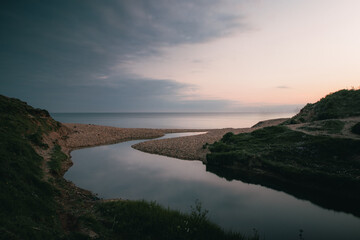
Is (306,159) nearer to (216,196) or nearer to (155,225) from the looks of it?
(216,196)

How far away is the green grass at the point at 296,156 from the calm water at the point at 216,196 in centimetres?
340

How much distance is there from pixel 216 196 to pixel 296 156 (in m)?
10.6

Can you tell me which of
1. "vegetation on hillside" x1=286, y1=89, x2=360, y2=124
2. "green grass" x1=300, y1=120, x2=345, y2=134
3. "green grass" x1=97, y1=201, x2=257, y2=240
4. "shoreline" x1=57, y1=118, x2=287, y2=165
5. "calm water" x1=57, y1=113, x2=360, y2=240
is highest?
"vegetation on hillside" x1=286, y1=89, x2=360, y2=124

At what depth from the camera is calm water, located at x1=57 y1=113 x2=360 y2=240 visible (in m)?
11.5

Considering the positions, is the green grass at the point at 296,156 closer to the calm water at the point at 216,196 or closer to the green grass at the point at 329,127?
the green grass at the point at 329,127

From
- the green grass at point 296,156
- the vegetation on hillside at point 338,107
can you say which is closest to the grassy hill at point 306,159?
the green grass at point 296,156

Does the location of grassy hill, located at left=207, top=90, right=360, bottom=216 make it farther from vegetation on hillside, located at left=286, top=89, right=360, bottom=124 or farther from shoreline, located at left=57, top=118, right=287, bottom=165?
shoreline, located at left=57, top=118, right=287, bottom=165

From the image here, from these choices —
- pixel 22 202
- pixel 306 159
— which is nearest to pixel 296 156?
pixel 306 159

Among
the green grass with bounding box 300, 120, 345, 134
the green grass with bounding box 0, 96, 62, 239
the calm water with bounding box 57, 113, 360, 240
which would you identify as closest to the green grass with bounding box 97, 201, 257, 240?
the green grass with bounding box 0, 96, 62, 239

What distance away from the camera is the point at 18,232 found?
21.2 feet

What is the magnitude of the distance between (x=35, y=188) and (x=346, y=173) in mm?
23012

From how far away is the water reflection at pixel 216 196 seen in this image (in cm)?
1152

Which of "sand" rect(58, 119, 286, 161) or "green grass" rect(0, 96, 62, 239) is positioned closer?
"green grass" rect(0, 96, 62, 239)

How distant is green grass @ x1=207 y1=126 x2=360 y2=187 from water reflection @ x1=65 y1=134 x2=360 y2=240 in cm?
340
